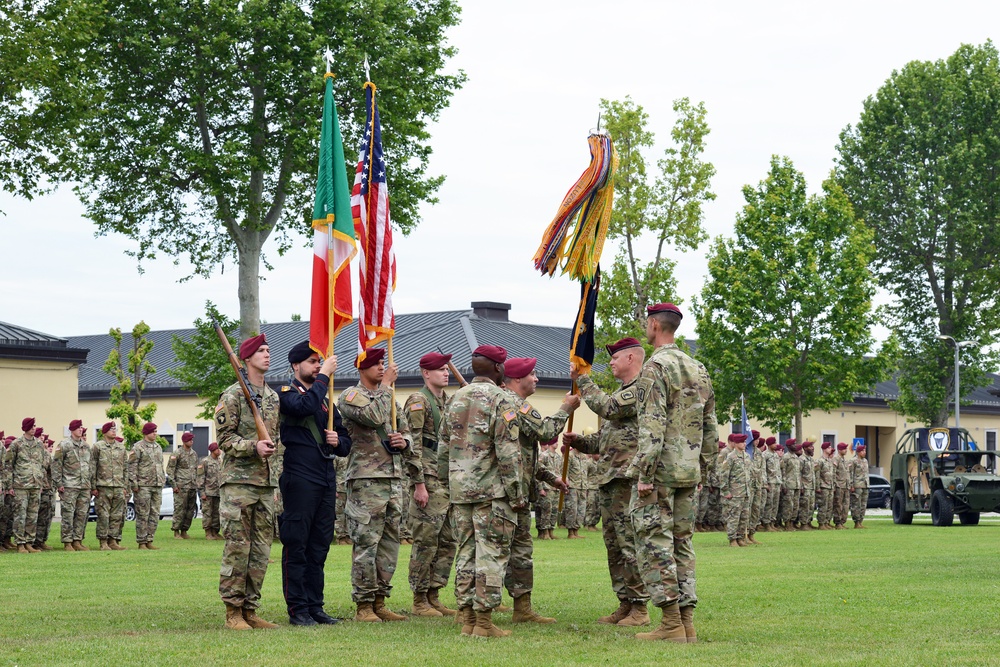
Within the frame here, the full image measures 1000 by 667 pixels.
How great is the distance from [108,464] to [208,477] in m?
3.44

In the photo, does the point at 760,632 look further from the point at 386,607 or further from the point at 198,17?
the point at 198,17

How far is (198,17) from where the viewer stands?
3053 centimetres

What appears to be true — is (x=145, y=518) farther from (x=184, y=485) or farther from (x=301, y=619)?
(x=301, y=619)

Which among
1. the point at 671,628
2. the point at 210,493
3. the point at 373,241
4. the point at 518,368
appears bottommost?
the point at 671,628

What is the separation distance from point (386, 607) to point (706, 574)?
5509 mm

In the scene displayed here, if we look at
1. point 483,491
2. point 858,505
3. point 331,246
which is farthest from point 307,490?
point 858,505

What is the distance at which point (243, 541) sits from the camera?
34.0ft

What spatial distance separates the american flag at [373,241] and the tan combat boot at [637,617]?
3.19 metres

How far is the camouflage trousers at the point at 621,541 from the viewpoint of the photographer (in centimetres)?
1095

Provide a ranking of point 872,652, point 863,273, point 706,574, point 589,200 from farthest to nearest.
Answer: point 863,273 → point 706,574 → point 589,200 → point 872,652

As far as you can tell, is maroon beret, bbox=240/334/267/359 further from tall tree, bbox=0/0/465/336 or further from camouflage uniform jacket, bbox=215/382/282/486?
tall tree, bbox=0/0/465/336

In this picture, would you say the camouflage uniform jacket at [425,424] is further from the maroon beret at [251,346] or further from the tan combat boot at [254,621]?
the tan combat boot at [254,621]

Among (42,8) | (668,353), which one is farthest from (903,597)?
(42,8)

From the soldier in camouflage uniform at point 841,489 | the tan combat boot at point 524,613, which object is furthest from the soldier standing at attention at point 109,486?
the soldier in camouflage uniform at point 841,489
